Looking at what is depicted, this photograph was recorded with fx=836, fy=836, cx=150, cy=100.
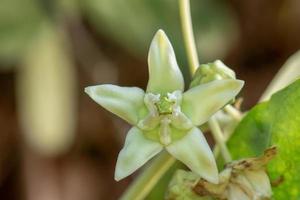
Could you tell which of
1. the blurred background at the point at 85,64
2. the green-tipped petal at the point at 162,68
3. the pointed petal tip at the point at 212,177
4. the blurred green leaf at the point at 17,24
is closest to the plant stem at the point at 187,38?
the green-tipped petal at the point at 162,68

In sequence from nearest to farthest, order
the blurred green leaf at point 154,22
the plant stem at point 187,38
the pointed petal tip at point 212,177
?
the pointed petal tip at point 212,177 → the plant stem at point 187,38 → the blurred green leaf at point 154,22

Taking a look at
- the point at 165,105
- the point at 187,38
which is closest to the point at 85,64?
the point at 187,38

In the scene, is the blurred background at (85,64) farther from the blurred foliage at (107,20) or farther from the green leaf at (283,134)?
the green leaf at (283,134)

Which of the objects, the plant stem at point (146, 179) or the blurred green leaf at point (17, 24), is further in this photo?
the blurred green leaf at point (17, 24)

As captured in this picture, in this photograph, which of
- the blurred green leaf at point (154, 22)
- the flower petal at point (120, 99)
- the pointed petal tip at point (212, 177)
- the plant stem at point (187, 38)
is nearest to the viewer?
the pointed petal tip at point (212, 177)

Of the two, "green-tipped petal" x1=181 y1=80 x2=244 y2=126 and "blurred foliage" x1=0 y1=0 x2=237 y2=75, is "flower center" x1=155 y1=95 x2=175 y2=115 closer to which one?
"green-tipped petal" x1=181 y1=80 x2=244 y2=126

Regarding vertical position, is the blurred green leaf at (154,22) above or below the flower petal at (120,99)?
below

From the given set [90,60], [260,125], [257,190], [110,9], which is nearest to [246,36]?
[90,60]

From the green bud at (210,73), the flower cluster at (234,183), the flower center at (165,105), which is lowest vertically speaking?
the flower cluster at (234,183)
